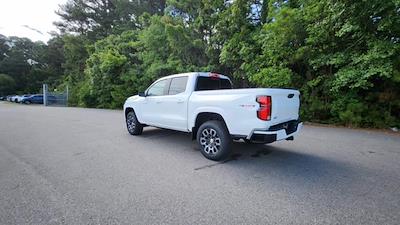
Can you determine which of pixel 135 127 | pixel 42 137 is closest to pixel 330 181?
pixel 135 127

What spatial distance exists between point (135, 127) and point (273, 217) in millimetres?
5355

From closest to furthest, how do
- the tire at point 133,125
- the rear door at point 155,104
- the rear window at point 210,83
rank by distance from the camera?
the rear window at point 210,83, the rear door at point 155,104, the tire at point 133,125

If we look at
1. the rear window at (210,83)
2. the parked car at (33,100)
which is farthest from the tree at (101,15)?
the rear window at (210,83)

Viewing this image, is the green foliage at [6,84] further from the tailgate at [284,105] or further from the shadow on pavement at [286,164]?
the tailgate at [284,105]

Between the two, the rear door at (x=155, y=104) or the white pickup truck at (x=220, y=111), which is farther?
the rear door at (x=155, y=104)

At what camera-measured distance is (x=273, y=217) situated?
8.60ft

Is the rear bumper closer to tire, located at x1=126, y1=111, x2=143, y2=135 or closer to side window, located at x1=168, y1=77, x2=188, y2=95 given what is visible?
side window, located at x1=168, y1=77, x2=188, y2=95

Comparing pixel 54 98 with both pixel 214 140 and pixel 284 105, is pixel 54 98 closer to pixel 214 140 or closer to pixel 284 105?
pixel 214 140

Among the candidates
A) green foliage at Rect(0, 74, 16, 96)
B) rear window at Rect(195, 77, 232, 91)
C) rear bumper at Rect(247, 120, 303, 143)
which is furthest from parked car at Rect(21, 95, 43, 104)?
rear bumper at Rect(247, 120, 303, 143)

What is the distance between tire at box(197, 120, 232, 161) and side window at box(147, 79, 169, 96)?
1838 millimetres

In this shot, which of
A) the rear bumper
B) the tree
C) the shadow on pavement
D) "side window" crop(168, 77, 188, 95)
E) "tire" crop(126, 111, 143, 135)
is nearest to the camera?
the shadow on pavement

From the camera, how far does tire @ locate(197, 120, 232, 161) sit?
176 inches

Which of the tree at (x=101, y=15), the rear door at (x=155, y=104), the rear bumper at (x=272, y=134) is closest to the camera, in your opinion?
the rear bumper at (x=272, y=134)

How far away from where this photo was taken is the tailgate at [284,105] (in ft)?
13.3
